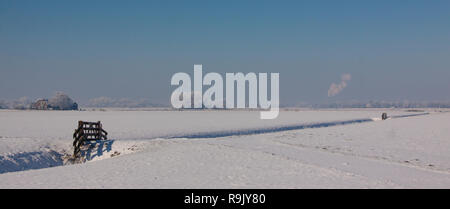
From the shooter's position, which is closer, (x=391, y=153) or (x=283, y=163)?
(x=283, y=163)

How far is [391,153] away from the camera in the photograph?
2284 cm
